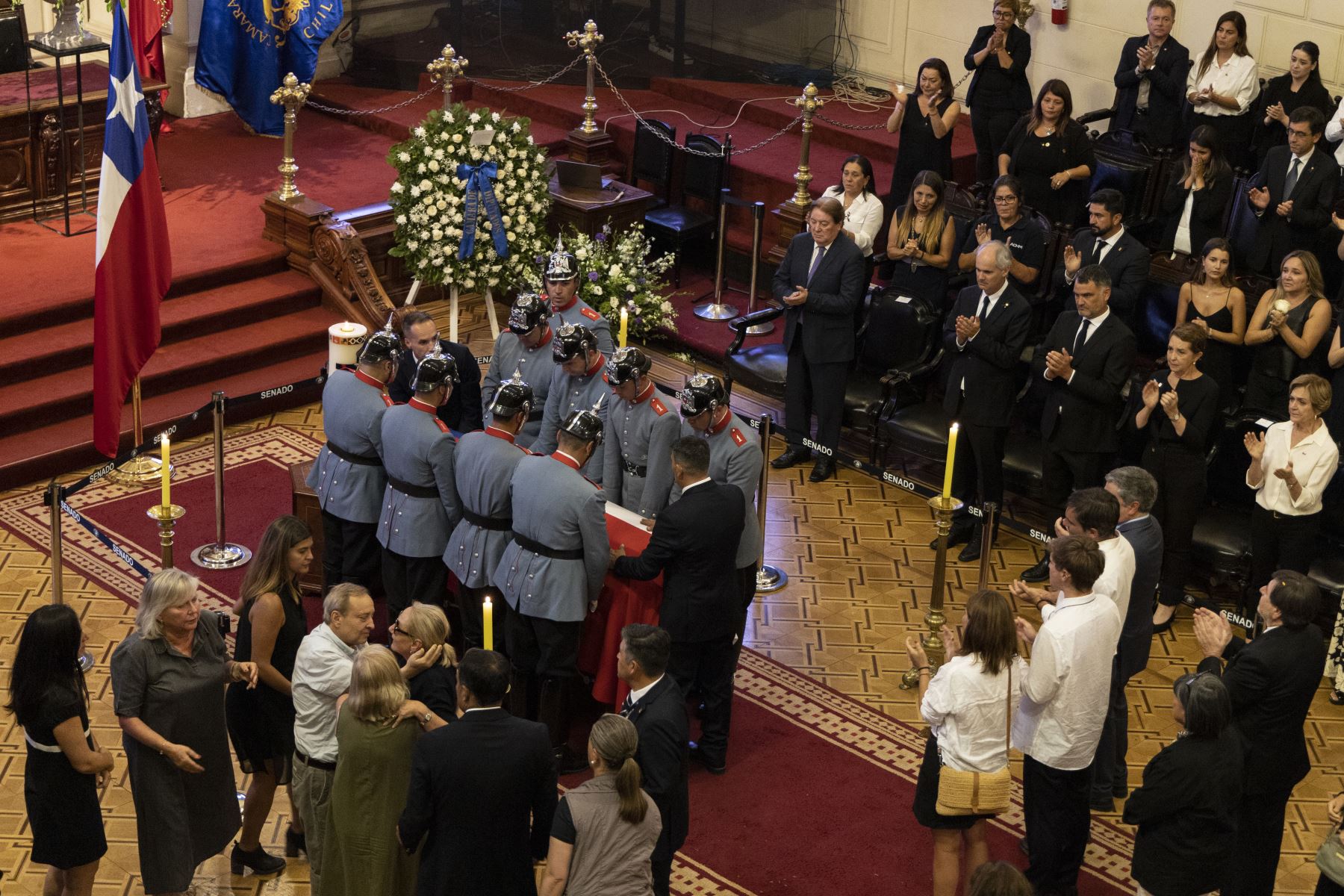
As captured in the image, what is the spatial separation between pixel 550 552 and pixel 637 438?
1061 mm

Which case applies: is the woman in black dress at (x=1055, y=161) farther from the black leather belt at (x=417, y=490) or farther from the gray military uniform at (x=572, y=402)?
the black leather belt at (x=417, y=490)

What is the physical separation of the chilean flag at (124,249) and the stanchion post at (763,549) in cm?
332

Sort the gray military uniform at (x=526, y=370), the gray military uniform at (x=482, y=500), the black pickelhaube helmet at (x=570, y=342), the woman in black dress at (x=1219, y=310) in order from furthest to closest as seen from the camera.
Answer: the woman in black dress at (x=1219, y=310) → the gray military uniform at (x=526, y=370) → the black pickelhaube helmet at (x=570, y=342) → the gray military uniform at (x=482, y=500)

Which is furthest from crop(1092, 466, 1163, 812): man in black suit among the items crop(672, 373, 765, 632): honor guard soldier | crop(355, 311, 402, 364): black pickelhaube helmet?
crop(355, 311, 402, 364): black pickelhaube helmet

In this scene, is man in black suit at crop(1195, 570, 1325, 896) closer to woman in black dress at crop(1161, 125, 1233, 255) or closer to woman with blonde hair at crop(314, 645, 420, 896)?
woman with blonde hair at crop(314, 645, 420, 896)

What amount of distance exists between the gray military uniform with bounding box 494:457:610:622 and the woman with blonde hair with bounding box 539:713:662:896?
1.67m

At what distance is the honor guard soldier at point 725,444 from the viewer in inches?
276

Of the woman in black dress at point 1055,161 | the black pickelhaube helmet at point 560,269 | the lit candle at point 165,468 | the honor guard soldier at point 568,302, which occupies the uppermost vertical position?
the woman in black dress at point 1055,161

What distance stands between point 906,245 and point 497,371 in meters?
2.99

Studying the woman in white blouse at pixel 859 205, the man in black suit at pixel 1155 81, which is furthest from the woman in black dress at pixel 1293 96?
the woman in white blouse at pixel 859 205

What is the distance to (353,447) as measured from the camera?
7.43 m

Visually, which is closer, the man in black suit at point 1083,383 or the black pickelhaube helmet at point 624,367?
the black pickelhaube helmet at point 624,367

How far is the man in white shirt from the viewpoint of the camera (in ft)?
19.4

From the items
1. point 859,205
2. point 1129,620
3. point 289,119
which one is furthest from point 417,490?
point 289,119
